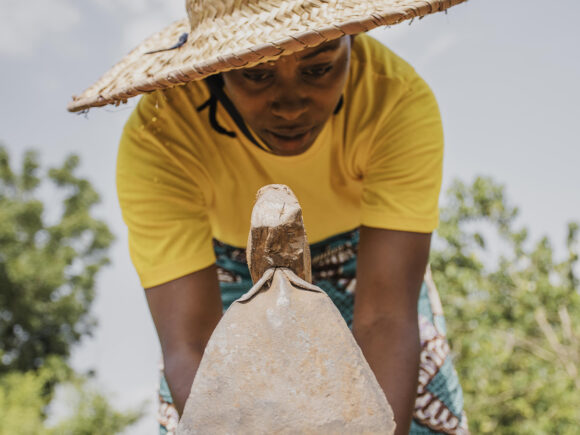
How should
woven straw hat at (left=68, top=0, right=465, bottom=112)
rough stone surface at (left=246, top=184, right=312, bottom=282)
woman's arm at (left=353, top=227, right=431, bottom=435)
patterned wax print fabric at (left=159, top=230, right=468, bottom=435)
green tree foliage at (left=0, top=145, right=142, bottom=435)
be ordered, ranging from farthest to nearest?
green tree foliage at (left=0, top=145, right=142, bottom=435) < patterned wax print fabric at (left=159, top=230, right=468, bottom=435) < woman's arm at (left=353, top=227, right=431, bottom=435) < woven straw hat at (left=68, top=0, right=465, bottom=112) < rough stone surface at (left=246, top=184, right=312, bottom=282)

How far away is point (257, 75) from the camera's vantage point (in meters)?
1.58

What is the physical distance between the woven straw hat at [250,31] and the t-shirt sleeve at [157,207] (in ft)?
0.75

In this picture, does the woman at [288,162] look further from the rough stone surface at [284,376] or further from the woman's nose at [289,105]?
the rough stone surface at [284,376]

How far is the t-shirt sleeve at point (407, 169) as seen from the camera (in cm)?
177

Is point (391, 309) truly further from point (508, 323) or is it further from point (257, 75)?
point (508, 323)

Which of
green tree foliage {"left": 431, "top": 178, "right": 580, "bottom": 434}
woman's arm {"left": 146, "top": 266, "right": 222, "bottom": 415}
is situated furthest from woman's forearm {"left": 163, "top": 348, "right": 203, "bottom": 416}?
green tree foliage {"left": 431, "top": 178, "right": 580, "bottom": 434}

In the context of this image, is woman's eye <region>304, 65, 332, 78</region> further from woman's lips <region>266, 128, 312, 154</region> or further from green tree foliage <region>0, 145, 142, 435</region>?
green tree foliage <region>0, 145, 142, 435</region>

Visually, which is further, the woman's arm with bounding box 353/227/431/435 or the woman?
the woman's arm with bounding box 353/227/431/435

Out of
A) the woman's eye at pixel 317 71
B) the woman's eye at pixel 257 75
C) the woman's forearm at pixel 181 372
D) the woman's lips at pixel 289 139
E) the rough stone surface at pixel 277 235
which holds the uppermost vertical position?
the woman's eye at pixel 257 75

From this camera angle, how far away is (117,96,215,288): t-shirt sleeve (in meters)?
1.81

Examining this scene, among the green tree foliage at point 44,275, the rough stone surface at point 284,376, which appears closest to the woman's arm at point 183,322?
the rough stone surface at point 284,376

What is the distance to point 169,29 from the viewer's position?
218 cm

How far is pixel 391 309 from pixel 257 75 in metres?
0.70

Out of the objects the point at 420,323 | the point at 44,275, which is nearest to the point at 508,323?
the point at 420,323
